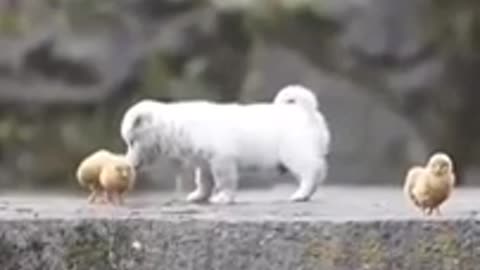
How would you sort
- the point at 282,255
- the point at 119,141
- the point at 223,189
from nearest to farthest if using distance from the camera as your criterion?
the point at 282,255, the point at 223,189, the point at 119,141

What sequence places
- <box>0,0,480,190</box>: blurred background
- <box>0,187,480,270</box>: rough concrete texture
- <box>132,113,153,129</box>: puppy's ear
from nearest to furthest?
1. <box>0,187,480,270</box>: rough concrete texture
2. <box>132,113,153,129</box>: puppy's ear
3. <box>0,0,480,190</box>: blurred background

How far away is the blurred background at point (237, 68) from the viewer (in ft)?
13.7

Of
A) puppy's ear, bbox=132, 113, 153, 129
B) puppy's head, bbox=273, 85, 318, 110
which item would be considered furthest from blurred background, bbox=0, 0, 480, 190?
puppy's ear, bbox=132, 113, 153, 129

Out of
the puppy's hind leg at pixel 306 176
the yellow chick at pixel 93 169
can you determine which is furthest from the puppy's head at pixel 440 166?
the yellow chick at pixel 93 169

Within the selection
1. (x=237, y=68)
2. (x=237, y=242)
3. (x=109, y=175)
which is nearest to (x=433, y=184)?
(x=237, y=242)

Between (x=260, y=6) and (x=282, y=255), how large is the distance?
3.18 metres

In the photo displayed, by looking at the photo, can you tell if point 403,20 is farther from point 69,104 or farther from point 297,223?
point 297,223

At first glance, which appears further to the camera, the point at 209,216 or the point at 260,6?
the point at 260,6

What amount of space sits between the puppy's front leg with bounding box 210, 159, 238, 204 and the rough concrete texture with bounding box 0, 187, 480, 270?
10 cm

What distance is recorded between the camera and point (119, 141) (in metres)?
4.30

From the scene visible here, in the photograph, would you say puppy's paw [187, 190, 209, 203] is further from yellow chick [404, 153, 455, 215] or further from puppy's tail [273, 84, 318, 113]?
yellow chick [404, 153, 455, 215]

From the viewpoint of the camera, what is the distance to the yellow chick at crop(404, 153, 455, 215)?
128 centimetres

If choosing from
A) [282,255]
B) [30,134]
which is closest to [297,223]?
[282,255]

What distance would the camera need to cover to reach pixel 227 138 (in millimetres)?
1388
